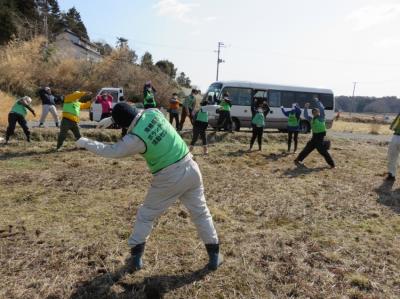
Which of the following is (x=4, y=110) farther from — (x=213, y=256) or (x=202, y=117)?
(x=213, y=256)

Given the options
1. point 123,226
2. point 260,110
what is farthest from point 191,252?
point 260,110

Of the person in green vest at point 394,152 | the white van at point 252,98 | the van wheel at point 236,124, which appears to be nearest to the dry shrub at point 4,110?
the white van at point 252,98

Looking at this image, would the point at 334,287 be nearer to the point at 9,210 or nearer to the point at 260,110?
the point at 9,210

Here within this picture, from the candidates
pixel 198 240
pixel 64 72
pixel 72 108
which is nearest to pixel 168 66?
pixel 64 72

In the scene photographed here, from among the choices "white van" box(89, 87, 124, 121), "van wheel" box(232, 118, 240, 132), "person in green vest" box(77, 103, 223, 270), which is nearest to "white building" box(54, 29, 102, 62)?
"white van" box(89, 87, 124, 121)

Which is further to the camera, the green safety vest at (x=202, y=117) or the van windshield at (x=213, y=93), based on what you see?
the van windshield at (x=213, y=93)

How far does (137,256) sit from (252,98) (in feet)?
45.5

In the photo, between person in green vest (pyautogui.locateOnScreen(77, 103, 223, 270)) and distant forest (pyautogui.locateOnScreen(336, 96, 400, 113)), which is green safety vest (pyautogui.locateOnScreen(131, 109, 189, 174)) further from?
distant forest (pyautogui.locateOnScreen(336, 96, 400, 113))

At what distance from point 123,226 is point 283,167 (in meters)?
5.61

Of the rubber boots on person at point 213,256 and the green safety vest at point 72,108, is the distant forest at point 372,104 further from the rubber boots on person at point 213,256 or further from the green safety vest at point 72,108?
the rubber boots on person at point 213,256

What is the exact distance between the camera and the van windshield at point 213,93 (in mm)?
16516

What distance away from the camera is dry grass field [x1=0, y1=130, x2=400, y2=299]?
365cm

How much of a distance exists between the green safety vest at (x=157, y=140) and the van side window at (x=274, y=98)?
14.6 metres

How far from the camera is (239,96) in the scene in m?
16.9
